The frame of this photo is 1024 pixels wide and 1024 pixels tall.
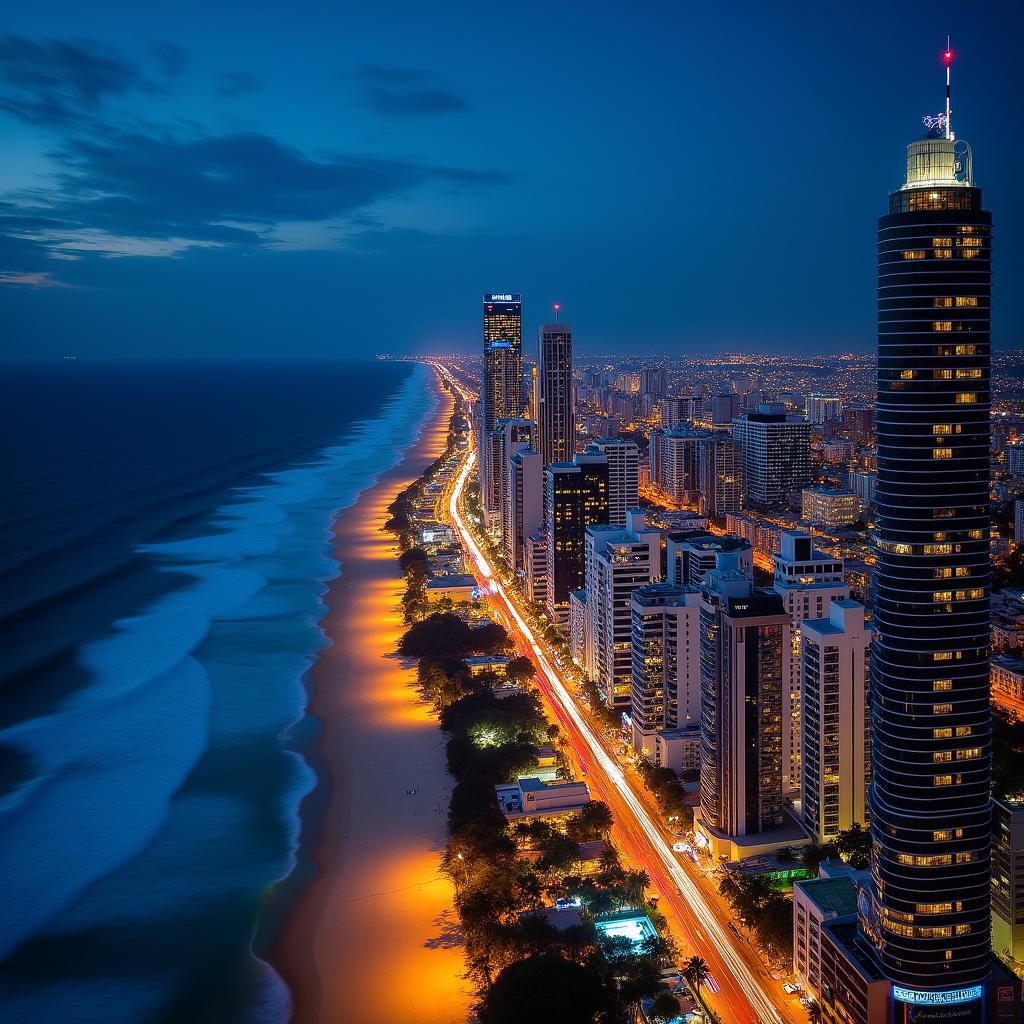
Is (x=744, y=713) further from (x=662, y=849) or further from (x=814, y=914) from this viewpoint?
(x=814, y=914)

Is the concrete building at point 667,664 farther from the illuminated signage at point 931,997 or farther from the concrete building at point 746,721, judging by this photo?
the illuminated signage at point 931,997

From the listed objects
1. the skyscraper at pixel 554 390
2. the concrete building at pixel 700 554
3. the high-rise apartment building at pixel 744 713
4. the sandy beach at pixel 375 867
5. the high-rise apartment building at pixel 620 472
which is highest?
the skyscraper at pixel 554 390

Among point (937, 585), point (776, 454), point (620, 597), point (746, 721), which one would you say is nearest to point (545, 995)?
point (746, 721)

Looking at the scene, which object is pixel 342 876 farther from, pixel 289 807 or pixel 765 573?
pixel 765 573

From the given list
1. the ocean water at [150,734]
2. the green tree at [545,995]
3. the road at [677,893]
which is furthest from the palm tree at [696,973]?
the ocean water at [150,734]

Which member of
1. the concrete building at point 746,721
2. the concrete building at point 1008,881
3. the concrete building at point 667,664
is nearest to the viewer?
the concrete building at point 1008,881

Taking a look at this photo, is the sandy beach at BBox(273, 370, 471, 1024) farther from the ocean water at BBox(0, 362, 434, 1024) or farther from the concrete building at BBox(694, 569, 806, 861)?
the concrete building at BBox(694, 569, 806, 861)

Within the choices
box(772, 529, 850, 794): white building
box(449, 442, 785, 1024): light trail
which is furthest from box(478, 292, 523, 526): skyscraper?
box(772, 529, 850, 794): white building
